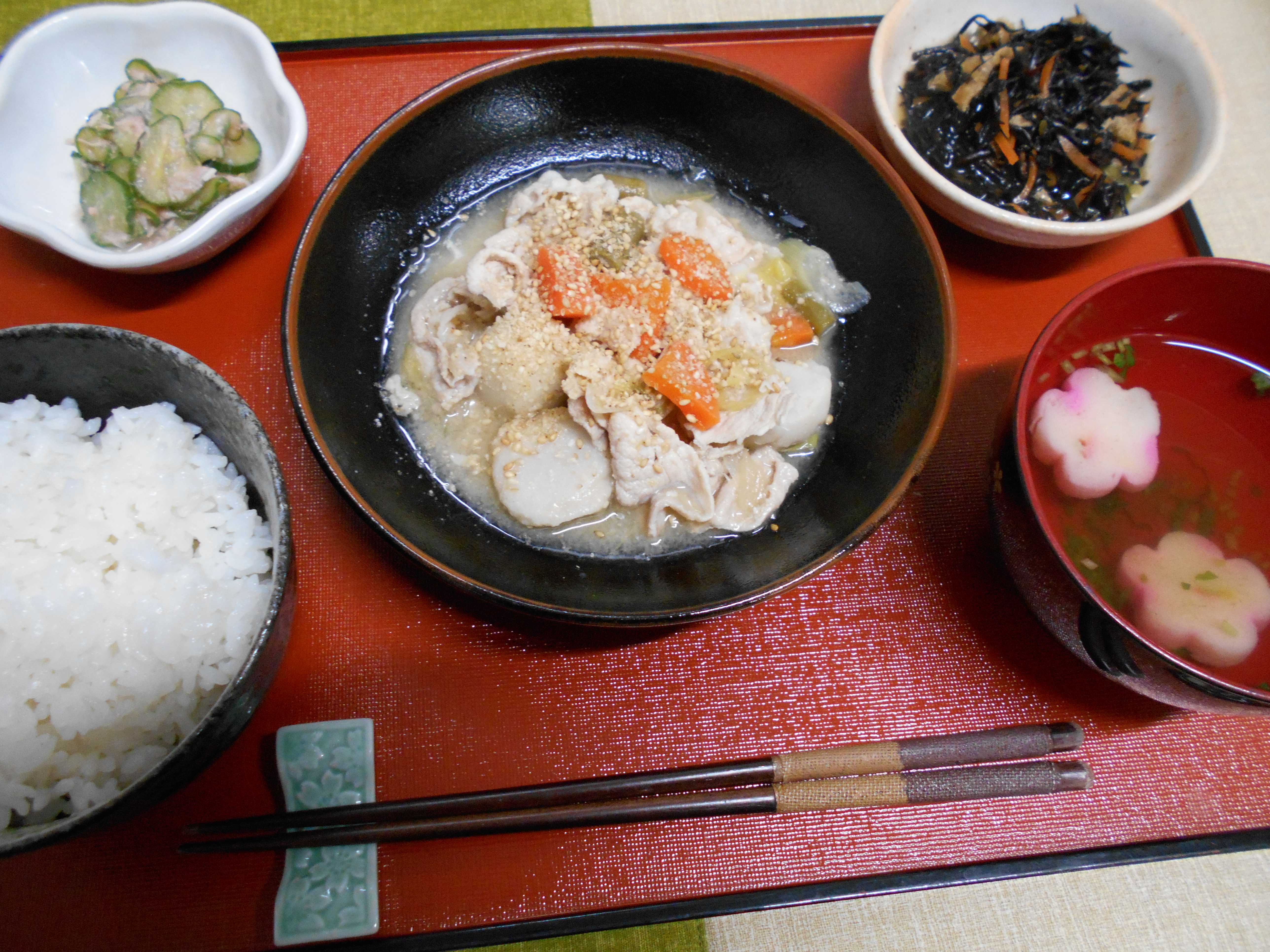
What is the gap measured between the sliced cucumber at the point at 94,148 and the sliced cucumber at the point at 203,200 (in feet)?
0.93

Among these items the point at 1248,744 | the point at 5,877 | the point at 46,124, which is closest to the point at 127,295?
the point at 46,124

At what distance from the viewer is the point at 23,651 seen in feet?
4.97

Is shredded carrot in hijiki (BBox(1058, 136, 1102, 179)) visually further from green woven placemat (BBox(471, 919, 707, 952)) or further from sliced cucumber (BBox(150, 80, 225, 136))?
sliced cucumber (BBox(150, 80, 225, 136))

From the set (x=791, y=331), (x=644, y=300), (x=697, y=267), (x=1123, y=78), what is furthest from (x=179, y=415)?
(x=1123, y=78)

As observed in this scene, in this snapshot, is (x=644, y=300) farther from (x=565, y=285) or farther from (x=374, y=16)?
(x=374, y=16)

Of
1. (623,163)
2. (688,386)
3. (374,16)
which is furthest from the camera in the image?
(374,16)

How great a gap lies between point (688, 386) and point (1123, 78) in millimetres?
1806

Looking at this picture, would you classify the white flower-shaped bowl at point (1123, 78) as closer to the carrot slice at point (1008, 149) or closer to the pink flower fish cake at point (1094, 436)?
the carrot slice at point (1008, 149)

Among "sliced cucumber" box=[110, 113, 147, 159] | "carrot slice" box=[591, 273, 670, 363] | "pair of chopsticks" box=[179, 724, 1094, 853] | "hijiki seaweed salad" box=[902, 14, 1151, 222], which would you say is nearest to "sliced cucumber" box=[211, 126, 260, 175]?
"sliced cucumber" box=[110, 113, 147, 159]

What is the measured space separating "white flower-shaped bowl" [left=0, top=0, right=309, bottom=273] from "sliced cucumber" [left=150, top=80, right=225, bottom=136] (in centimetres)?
13

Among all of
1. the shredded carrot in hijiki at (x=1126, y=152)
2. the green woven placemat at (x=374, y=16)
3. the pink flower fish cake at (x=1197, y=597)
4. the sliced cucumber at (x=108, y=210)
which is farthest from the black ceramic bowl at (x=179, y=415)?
the shredded carrot in hijiki at (x=1126, y=152)

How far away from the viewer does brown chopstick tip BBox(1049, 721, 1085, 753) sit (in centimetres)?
168

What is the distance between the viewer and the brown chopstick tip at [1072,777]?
163 centimetres

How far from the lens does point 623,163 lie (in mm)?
2373
